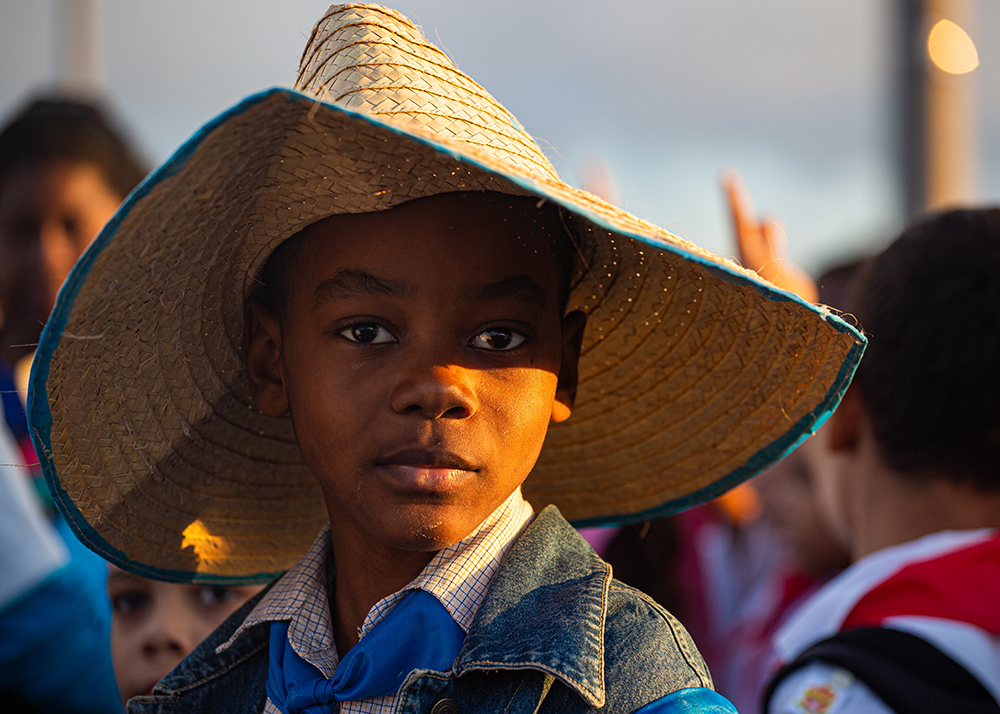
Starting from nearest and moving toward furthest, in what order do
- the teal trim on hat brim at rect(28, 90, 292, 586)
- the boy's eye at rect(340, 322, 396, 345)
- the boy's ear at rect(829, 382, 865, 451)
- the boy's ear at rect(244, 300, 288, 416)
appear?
1. the teal trim on hat brim at rect(28, 90, 292, 586)
2. the boy's eye at rect(340, 322, 396, 345)
3. the boy's ear at rect(244, 300, 288, 416)
4. the boy's ear at rect(829, 382, 865, 451)

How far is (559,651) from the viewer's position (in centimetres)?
→ 114

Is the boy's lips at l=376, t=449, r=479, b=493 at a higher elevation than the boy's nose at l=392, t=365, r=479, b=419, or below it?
below

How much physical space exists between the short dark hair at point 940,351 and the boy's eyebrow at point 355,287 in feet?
3.95

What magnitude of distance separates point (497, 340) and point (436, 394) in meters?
0.14

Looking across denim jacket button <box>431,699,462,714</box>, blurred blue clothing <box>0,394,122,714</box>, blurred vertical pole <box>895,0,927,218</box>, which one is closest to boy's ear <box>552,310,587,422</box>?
denim jacket button <box>431,699,462,714</box>

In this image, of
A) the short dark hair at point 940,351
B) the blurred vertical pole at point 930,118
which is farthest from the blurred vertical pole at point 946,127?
the short dark hair at point 940,351

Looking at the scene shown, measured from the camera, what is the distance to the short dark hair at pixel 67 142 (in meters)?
2.80

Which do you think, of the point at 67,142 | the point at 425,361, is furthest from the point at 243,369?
the point at 67,142

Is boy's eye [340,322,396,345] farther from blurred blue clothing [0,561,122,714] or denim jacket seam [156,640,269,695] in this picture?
blurred blue clothing [0,561,122,714]

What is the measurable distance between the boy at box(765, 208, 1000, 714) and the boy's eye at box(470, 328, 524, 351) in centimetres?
87

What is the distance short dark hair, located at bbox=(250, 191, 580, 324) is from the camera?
1419 mm

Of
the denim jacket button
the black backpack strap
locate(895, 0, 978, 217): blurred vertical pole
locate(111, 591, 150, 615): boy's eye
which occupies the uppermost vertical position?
locate(895, 0, 978, 217): blurred vertical pole

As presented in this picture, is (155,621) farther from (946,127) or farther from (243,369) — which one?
(946,127)

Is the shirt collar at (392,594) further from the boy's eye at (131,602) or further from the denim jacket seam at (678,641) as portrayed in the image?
the boy's eye at (131,602)
